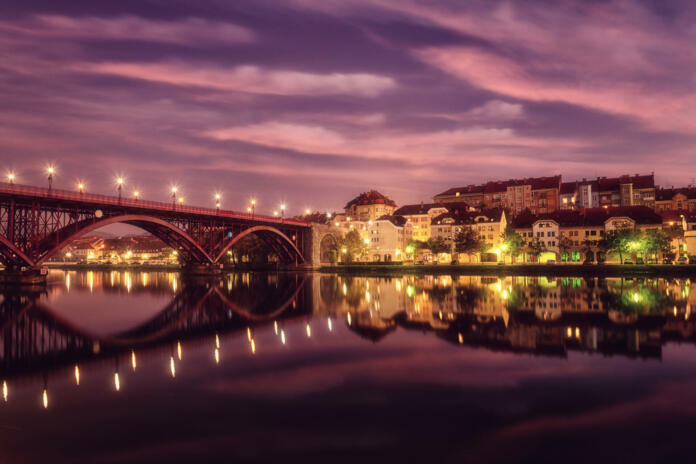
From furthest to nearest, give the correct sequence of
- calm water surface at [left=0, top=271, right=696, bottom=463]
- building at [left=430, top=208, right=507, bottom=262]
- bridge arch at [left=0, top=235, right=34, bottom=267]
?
building at [left=430, top=208, right=507, bottom=262]
bridge arch at [left=0, top=235, right=34, bottom=267]
calm water surface at [left=0, top=271, right=696, bottom=463]

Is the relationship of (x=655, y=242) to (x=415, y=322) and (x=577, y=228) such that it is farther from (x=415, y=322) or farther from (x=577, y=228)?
(x=415, y=322)

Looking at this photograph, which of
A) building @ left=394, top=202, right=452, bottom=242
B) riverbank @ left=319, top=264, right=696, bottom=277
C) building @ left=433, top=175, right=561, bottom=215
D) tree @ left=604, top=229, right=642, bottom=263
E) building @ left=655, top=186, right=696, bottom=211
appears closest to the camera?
riverbank @ left=319, top=264, right=696, bottom=277

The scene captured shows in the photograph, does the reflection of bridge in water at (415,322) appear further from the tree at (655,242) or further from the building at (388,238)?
the building at (388,238)

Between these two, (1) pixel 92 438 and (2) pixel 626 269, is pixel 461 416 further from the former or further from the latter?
(2) pixel 626 269

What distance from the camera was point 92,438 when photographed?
9078mm

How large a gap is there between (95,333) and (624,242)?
76349 millimetres

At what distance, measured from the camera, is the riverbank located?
2395 inches

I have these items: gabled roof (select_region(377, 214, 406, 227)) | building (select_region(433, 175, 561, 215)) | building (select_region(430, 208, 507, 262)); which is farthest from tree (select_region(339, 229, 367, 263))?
building (select_region(433, 175, 561, 215))

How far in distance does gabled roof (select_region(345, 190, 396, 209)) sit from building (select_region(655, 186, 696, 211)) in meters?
71.4

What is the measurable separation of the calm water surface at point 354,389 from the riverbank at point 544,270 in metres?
42.1

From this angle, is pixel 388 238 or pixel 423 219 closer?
pixel 388 238

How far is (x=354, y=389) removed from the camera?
40.9 ft

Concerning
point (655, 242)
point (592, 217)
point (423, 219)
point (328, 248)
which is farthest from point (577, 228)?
point (328, 248)

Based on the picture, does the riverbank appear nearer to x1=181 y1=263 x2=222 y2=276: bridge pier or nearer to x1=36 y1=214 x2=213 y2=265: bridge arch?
x1=181 y1=263 x2=222 y2=276: bridge pier
